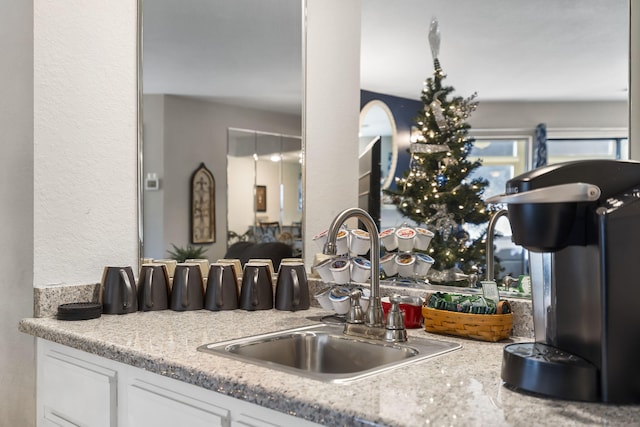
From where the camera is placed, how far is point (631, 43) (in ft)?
A: 5.19

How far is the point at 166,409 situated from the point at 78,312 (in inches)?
24.1

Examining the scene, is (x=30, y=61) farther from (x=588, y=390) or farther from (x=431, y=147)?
(x=588, y=390)

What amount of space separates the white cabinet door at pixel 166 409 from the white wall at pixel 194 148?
800mm

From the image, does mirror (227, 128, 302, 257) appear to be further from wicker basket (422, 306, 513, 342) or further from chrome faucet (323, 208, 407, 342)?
wicker basket (422, 306, 513, 342)

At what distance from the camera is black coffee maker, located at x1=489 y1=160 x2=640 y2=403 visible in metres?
1.04

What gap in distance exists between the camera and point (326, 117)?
7.87ft

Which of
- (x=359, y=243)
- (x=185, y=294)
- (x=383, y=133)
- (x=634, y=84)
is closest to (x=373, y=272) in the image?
(x=359, y=243)

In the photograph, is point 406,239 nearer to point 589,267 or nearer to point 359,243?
point 359,243

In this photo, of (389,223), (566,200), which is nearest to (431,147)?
(389,223)

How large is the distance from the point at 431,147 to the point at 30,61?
4.31 ft

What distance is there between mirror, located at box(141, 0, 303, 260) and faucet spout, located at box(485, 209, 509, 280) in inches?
35.8

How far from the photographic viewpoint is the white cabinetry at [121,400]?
1.24 meters

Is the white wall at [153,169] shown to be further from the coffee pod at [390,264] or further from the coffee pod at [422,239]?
the coffee pod at [422,239]

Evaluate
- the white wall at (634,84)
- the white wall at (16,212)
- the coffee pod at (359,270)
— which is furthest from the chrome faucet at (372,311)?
the white wall at (16,212)
